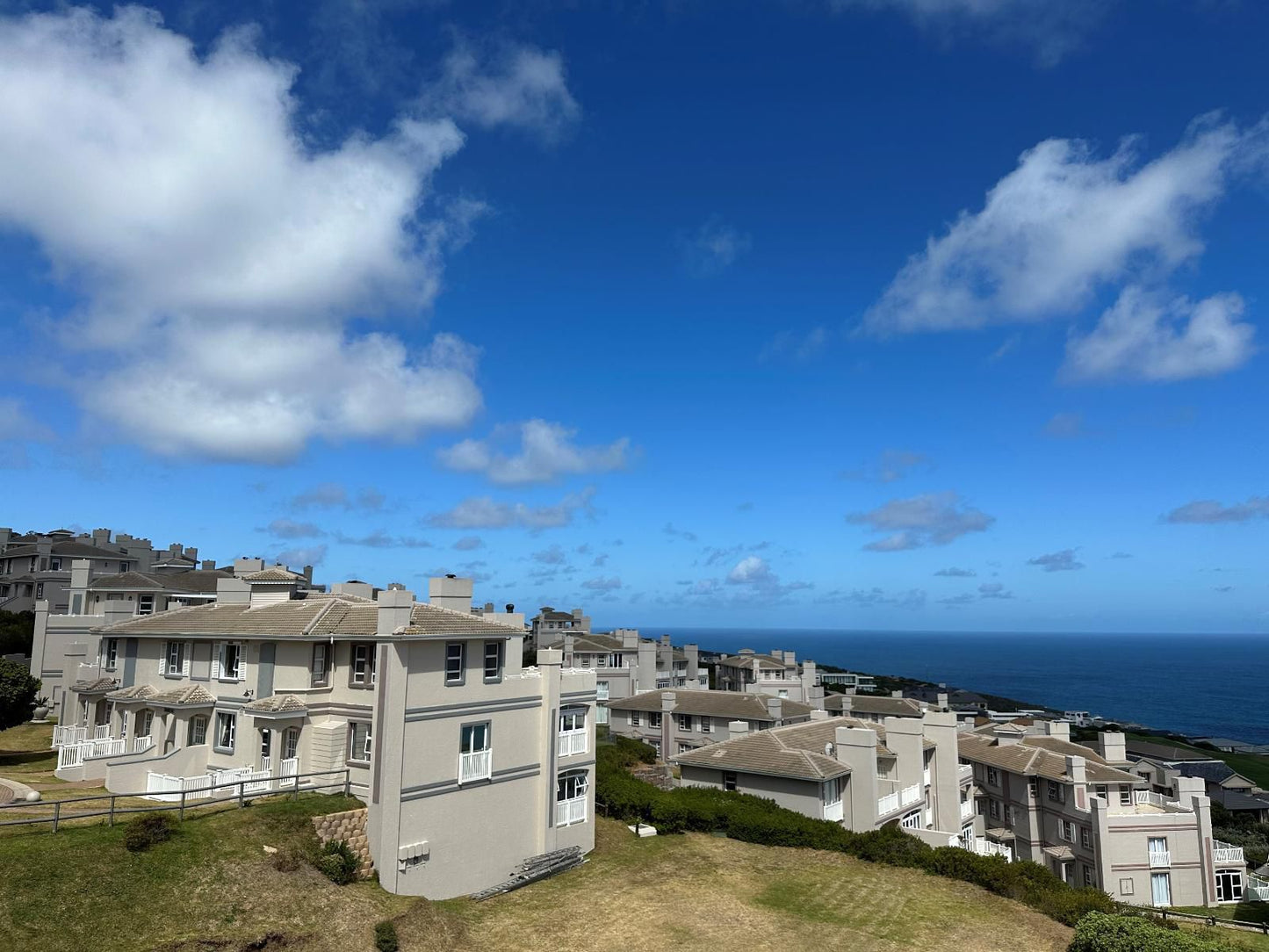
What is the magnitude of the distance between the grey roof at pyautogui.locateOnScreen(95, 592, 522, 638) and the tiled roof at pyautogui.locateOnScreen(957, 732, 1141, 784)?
3062 cm

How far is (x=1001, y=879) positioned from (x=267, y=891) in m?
24.8

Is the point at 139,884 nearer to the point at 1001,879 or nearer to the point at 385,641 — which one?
the point at 385,641

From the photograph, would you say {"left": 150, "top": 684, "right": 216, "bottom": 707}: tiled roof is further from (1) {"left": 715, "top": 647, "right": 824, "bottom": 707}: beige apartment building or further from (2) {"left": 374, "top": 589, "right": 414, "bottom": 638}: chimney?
(1) {"left": 715, "top": 647, "right": 824, "bottom": 707}: beige apartment building

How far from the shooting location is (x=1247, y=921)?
34031mm

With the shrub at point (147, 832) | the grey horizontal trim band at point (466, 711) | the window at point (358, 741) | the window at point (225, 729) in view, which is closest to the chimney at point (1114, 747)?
the grey horizontal trim band at point (466, 711)

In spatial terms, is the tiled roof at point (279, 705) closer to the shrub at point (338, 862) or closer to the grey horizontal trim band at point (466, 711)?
the grey horizontal trim band at point (466, 711)

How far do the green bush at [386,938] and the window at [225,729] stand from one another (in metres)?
11.1

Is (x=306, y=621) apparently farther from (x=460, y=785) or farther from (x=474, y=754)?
(x=460, y=785)

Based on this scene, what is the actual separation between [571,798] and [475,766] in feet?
18.3

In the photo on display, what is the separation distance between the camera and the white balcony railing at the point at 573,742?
3136 cm

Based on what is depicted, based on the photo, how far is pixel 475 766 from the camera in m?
27.2

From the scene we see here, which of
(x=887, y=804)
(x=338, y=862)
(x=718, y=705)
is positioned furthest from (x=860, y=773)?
(x=338, y=862)

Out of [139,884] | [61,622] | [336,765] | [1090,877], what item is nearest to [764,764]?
[1090,877]

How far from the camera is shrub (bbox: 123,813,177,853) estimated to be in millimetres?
20469
